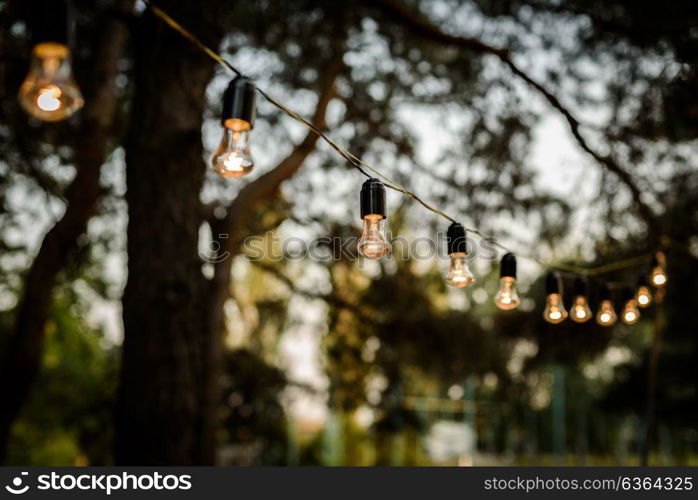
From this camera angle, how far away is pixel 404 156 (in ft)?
20.6

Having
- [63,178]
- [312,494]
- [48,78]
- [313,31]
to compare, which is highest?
[313,31]

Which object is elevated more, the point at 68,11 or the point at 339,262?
the point at 339,262

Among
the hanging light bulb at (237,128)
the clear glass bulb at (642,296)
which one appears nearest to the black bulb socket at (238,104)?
the hanging light bulb at (237,128)

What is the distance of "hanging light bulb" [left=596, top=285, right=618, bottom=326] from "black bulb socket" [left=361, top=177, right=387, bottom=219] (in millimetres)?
1600

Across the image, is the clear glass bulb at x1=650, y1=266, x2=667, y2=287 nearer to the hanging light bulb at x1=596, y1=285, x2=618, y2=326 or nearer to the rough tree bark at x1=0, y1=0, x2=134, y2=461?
the hanging light bulb at x1=596, y1=285, x2=618, y2=326

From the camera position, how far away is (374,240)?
69.7 inches

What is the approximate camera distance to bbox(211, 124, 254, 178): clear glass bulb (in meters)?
1.46

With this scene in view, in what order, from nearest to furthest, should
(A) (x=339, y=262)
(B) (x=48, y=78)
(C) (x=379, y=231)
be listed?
1. (B) (x=48, y=78)
2. (C) (x=379, y=231)
3. (A) (x=339, y=262)

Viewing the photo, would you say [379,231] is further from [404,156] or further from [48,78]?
[404,156]

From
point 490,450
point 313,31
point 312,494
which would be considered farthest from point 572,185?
point 490,450

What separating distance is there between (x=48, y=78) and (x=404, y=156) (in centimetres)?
550

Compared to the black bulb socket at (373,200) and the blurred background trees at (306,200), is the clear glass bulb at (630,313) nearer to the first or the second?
the blurred background trees at (306,200)

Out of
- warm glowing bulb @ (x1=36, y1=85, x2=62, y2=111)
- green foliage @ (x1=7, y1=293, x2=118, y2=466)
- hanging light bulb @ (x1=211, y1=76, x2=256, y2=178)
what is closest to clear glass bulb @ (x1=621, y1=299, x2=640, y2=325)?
hanging light bulb @ (x1=211, y1=76, x2=256, y2=178)

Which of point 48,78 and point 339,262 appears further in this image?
point 339,262
